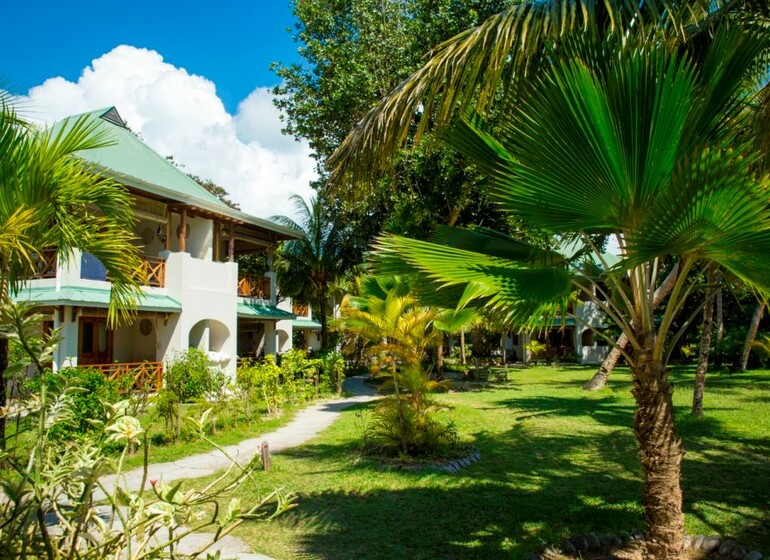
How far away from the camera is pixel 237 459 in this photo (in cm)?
856

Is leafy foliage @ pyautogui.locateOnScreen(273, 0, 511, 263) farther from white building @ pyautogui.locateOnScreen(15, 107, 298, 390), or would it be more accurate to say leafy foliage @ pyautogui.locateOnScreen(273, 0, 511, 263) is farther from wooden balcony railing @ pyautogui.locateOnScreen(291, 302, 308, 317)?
wooden balcony railing @ pyautogui.locateOnScreen(291, 302, 308, 317)

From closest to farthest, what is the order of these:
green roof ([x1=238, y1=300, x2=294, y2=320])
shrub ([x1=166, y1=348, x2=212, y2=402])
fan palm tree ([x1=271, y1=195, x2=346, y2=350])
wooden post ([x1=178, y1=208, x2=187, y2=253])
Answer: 1. shrub ([x1=166, y1=348, x2=212, y2=402])
2. wooden post ([x1=178, y1=208, x2=187, y2=253])
3. green roof ([x1=238, y1=300, x2=294, y2=320])
4. fan palm tree ([x1=271, y1=195, x2=346, y2=350])

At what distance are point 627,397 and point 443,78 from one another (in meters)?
14.8

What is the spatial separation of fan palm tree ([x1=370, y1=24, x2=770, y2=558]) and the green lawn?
2004 mm

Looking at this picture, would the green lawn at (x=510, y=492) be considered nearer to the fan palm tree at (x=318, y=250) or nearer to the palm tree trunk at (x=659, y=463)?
the palm tree trunk at (x=659, y=463)

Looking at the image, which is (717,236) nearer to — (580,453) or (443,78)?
(443,78)

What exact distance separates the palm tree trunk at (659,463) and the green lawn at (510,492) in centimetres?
140

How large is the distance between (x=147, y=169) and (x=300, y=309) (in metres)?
15.7

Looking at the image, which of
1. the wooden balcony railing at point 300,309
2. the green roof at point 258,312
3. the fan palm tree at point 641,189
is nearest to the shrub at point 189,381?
the green roof at point 258,312

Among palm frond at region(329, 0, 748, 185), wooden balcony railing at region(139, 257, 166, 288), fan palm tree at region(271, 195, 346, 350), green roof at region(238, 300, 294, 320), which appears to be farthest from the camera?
fan palm tree at region(271, 195, 346, 350)

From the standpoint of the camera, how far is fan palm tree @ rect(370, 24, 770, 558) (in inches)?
129

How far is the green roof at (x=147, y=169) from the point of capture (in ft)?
52.2

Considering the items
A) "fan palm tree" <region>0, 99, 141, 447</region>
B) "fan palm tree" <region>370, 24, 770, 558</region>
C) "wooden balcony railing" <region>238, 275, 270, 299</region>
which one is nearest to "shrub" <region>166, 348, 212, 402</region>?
"fan palm tree" <region>0, 99, 141, 447</region>

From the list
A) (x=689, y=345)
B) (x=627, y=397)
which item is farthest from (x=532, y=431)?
(x=689, y=345)
